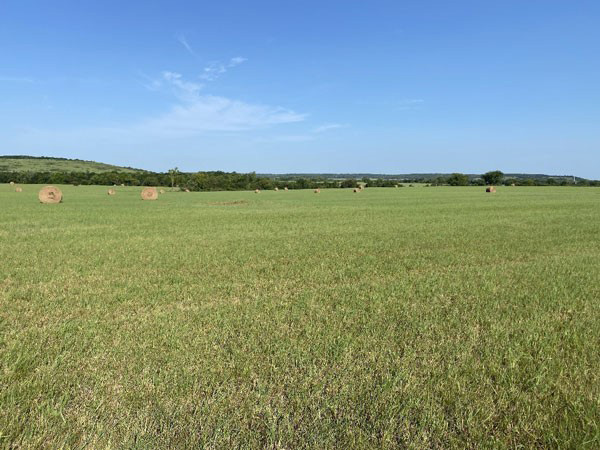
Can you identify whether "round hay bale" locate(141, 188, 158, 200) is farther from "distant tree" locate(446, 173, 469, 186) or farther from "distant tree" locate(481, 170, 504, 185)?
"distant tree" locate(481, 170, 504, 185)

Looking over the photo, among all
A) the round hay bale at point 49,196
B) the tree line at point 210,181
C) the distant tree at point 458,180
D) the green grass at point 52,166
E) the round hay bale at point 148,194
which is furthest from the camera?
the green grass at point 52,166

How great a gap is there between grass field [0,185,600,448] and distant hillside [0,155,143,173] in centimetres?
12637

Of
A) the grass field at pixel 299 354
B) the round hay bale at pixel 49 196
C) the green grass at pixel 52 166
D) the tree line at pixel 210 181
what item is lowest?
the grass field at pixel 299 354

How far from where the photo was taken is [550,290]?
7281 mm

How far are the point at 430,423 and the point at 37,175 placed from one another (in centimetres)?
11326

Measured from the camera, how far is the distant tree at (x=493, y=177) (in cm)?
10044

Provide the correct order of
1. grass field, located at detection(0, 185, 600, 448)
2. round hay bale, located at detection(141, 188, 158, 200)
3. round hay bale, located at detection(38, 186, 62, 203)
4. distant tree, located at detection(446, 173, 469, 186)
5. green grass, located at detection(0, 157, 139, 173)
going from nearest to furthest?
1. grass field, located at detection(0, 185, 600, 448)
2. round hay bale, located at detection(38, 186, 62, 203)
3. round hay bale, located at detection(141, 188, 158, 200)
4. distant tree, located at detection(446, 173, 469, 186)
5. green grass, located at detection(0, 157, 139, 173)

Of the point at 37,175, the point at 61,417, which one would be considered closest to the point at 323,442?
the point at 61,417

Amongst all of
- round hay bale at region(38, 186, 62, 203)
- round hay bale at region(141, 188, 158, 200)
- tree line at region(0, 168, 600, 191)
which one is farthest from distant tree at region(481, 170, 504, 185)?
round hay bale at region(38, 186, 62, 203)

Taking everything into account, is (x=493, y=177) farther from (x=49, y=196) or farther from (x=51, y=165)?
(x=51, y=165)

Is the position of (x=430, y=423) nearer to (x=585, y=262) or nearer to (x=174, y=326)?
(x=174, y=326)

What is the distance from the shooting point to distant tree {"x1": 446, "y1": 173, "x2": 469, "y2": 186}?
98.8 meters

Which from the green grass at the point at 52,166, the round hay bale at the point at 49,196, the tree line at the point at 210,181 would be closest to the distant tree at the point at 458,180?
the tree line at the point at 210,181

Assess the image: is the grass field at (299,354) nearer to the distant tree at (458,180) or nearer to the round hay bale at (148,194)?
the round hay bale at (148,194)
